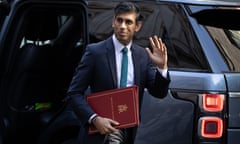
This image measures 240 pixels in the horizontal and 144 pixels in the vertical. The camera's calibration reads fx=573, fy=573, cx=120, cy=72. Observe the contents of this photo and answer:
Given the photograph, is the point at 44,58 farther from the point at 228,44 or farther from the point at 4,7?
the point at 228,44

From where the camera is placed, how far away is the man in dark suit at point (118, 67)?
11.2ft

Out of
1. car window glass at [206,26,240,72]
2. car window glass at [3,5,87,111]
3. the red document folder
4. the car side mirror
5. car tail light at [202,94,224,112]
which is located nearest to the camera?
the red document folder

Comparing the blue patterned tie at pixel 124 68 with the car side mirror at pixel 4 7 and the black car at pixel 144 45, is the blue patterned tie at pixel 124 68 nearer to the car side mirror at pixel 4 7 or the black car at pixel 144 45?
the black car at pixel 144 45

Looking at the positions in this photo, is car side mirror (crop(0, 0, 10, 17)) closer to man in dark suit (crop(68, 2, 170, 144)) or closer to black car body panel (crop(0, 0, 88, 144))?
black car body panel (crop(0, 0, 88, 144))

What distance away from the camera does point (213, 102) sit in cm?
371

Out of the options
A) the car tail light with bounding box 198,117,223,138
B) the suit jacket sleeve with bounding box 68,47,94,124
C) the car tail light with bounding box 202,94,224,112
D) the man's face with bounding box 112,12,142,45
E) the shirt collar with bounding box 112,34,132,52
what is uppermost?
the man's face with bounding box 112,12,142,45

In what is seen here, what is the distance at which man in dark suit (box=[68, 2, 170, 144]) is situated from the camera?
3416 mm

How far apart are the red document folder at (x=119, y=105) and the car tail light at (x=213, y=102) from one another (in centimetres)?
54

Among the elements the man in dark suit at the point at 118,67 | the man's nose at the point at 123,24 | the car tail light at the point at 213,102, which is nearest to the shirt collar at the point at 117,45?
the man in dark suit at the point at 118,67

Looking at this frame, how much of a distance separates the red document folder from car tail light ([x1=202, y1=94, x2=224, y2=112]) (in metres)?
0.54

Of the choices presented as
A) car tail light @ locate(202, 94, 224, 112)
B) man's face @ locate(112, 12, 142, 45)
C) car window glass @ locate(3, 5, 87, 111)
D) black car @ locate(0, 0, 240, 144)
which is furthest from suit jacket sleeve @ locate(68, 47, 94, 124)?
car window glass @ locate(3, 5, 87, 111)

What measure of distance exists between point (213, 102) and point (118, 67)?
27.2 inches

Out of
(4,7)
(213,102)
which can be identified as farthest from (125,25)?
(4,7)

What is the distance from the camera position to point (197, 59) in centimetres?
386
